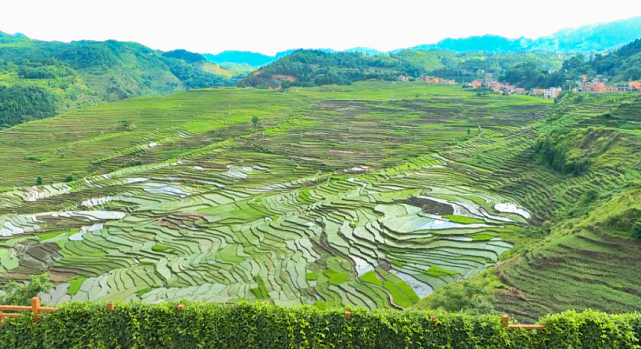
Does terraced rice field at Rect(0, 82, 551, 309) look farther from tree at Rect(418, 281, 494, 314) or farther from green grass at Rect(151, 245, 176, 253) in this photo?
tree at Rect(418, 281, 494, 314)

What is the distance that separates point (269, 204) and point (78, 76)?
8378 cm

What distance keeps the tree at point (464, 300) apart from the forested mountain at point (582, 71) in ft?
205

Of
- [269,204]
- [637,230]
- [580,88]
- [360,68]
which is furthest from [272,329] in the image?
[360,68]

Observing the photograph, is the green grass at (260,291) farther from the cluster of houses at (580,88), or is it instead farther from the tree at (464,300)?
the cluster of houses at (580,88)

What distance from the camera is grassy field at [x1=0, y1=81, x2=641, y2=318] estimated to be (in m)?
15.9

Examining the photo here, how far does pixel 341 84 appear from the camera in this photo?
9094 cm

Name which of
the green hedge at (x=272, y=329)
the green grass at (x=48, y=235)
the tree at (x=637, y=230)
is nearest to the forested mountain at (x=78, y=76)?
the green grass at (x=48, y=235)

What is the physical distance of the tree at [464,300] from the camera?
11164 mm

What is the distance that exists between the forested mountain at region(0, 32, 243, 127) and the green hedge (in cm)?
6932

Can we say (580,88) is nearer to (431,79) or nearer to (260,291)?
(431,79)

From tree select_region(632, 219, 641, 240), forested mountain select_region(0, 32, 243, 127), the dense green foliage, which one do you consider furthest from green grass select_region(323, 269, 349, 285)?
forested mountain select_region(0, 32, 243, 127)

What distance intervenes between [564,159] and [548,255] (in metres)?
15.8

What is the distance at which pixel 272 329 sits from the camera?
830cm

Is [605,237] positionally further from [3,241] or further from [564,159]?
[3,241]
